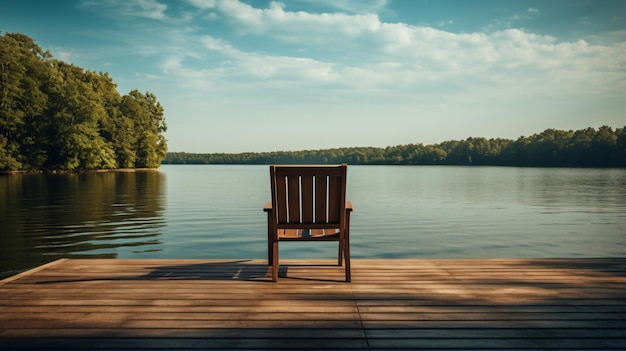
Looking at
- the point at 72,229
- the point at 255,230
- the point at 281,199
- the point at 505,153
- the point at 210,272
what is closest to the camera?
the point at 281,199

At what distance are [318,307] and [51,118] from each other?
5757 cm

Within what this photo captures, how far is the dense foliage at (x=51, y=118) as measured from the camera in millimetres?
45094

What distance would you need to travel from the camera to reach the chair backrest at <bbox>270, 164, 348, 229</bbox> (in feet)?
12.7

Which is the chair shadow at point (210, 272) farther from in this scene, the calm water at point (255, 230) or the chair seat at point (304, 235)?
the calm water at point (255, 230)

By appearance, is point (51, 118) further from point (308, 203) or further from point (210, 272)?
point (308, 203)

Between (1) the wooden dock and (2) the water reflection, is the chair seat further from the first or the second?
(2) the water reflection

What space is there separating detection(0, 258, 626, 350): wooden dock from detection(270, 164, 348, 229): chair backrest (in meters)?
0.57

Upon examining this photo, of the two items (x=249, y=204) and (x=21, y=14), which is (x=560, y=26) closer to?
(x=249, y=204)

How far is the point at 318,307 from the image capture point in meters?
3.20

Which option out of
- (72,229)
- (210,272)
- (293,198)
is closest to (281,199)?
(293,198)

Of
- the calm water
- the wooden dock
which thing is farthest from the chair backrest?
the calm water

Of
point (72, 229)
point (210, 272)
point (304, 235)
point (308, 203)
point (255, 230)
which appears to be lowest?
point (255, 230)

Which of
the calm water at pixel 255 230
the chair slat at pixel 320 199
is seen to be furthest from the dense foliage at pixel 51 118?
the chair slat at pixel 320 199

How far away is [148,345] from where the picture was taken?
99.3 inches
